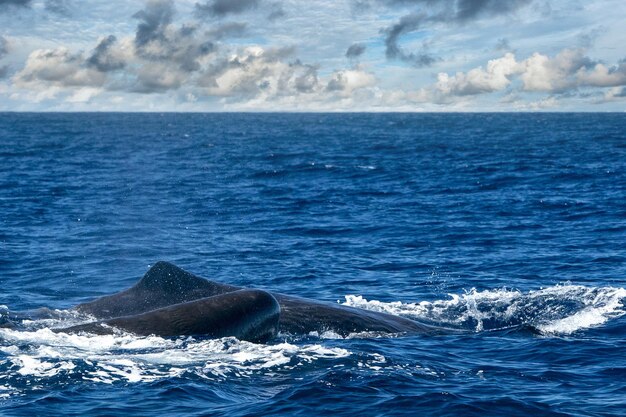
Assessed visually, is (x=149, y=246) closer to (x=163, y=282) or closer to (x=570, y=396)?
(x=163, y=282)

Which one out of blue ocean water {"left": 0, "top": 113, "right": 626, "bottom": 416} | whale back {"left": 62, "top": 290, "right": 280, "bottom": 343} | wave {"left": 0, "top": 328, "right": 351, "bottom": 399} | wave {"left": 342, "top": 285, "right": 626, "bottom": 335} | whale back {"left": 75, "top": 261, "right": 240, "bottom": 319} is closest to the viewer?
blue ocean water {"left": 0, "top": 113, "right": 626, "bottom": 416}

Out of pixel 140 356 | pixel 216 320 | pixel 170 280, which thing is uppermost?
pixel 170 280

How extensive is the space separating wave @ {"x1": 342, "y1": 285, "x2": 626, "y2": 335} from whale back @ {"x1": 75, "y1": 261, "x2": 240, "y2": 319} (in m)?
5.00

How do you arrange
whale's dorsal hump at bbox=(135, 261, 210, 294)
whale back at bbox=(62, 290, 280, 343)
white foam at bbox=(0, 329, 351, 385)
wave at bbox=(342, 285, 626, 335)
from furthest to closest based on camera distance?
wave at bbox=(342, 285, 626, 335) → whale's dorsal hump at bbox=(135, 261, 210, 294) → whale back at bbox=(62, 290, 280, 343) → white foam at bbox=(0, 329, 351, 385)

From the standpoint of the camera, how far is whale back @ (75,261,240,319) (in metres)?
17.8

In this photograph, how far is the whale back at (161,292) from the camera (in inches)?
702

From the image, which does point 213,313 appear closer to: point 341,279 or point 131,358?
point 131,358

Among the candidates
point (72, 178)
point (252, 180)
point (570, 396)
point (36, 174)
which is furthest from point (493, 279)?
point (36, 174)

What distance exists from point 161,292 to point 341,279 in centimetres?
854

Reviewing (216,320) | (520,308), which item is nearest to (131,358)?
(216,320)

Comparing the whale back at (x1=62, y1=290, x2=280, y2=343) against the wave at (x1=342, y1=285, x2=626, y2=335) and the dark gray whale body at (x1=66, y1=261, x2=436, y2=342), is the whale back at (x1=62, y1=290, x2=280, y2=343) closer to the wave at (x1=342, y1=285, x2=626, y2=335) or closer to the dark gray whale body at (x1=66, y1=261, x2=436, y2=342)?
the dark gray whale body at (x1=66, y1=261, x2=436, y2=342)

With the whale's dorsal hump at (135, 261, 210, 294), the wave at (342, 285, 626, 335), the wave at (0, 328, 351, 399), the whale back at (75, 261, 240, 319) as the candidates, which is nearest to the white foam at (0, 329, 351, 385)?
the wave at (0, 328, 351, 399)

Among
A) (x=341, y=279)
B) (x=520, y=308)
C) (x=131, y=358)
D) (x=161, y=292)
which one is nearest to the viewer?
(x=131, y=358)

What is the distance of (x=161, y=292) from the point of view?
18.1 m
